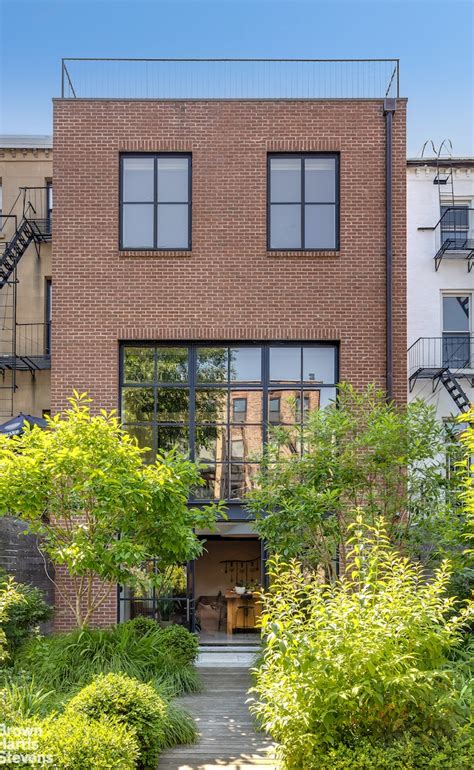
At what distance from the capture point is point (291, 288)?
52.1ft

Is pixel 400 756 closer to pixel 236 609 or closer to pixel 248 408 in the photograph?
pixel 248 408

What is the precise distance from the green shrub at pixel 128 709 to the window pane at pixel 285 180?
10860 millimetres

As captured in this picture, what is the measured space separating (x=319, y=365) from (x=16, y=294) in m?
8.86

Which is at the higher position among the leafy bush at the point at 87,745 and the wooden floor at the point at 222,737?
the leafy bush at the point at 87,745

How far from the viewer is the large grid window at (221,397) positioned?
15719mm

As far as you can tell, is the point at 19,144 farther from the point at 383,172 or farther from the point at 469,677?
the point at 469,677

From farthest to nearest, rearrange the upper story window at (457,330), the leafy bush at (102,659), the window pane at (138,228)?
the upper story window at (457,330)
the window pane at (138,228)
the leafy bush at (102,659)

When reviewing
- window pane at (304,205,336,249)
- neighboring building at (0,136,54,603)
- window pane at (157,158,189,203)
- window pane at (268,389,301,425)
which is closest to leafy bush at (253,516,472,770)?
window pane at (268,389,301,425)

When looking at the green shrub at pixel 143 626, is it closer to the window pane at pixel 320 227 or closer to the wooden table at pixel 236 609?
the wooden table at pixel 236 609

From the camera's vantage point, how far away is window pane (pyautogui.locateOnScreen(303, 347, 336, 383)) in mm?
15891

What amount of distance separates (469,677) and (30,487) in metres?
5.95

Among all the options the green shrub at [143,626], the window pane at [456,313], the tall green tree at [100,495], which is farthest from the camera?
the window pane at [456,313]

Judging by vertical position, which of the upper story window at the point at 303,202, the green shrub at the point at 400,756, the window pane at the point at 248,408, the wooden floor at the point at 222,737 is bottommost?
the wooden floor at the point at 222,737

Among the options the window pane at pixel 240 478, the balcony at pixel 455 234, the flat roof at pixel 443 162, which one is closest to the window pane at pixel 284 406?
the window pane at pixel 240 478
